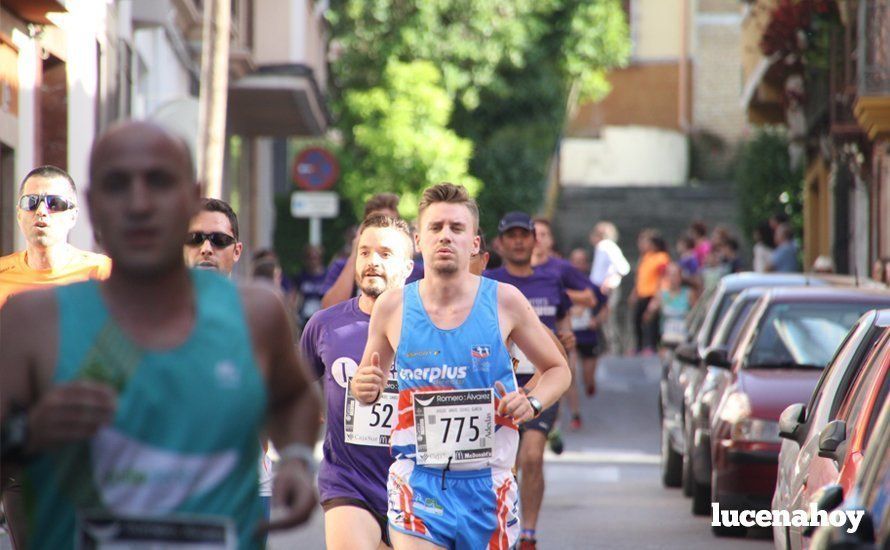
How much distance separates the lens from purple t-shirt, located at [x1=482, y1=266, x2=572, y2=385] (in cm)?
1210

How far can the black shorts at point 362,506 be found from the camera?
776 centimetres

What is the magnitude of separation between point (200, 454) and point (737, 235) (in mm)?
38945

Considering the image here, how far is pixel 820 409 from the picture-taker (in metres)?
7.95

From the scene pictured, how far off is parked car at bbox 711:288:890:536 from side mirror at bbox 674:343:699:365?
0.54m

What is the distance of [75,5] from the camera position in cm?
1585

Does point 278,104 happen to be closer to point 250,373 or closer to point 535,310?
point 535,310

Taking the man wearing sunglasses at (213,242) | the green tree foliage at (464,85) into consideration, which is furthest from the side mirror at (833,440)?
the green tree foliage at (464,85)

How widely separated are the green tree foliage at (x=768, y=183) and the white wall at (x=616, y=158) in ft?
35.4

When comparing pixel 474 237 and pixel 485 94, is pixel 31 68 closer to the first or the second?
pixel 474 237

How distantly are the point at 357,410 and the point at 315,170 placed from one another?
734 inches

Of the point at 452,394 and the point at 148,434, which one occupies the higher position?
the point at 148,434

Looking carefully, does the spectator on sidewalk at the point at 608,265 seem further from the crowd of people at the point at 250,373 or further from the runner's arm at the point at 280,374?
the runner's arm at the point at 280,374

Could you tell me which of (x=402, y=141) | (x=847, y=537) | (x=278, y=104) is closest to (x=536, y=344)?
(x=847, y=537)

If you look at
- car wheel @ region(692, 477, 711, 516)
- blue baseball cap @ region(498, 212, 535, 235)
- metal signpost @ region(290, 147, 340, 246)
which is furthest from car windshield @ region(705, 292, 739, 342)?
metal signpost @ region(290, 147, 340, 246)
